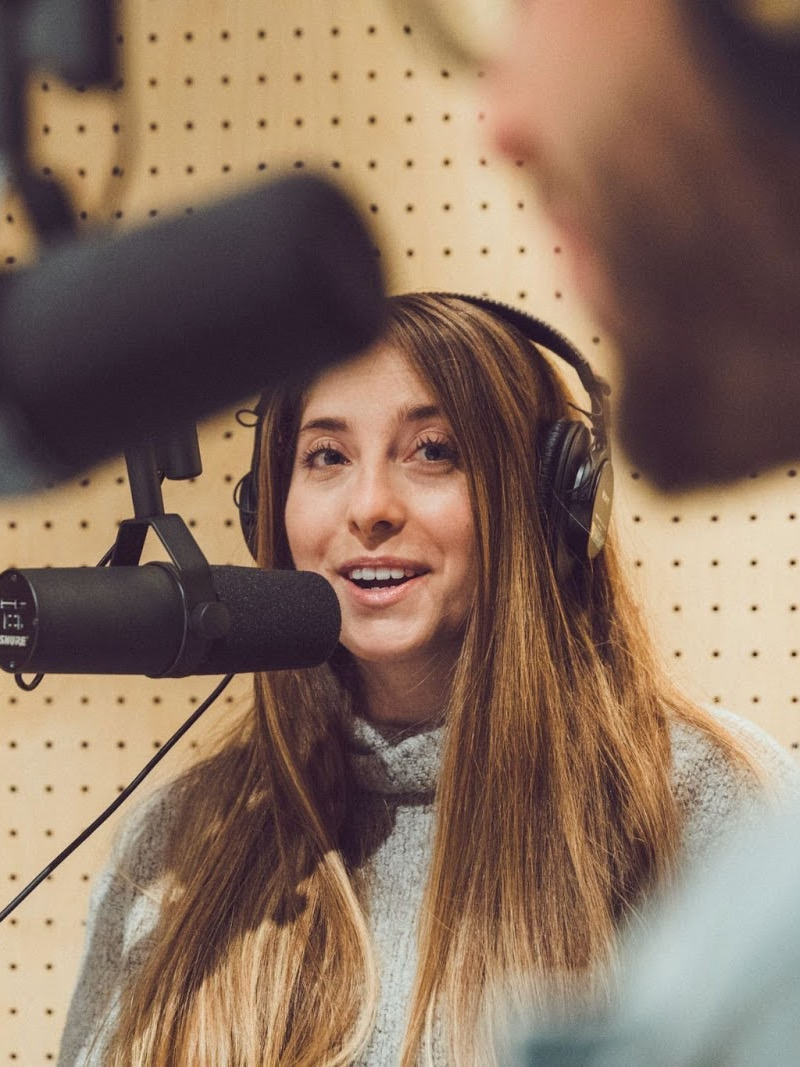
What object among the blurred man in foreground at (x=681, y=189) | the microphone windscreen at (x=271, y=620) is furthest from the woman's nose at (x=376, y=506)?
the blurred man in foreground at (x=681, y=189)

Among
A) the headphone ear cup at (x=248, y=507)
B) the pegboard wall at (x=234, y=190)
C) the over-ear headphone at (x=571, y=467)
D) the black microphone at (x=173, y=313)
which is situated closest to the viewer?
the black microphone at (x=173, y=313)

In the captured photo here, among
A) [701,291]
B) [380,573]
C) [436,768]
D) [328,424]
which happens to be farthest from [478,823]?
[701,291]

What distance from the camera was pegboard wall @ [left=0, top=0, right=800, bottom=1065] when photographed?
1.32 feet

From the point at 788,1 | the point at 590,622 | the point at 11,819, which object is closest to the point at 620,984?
the point at 590,622

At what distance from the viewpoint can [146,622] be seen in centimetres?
44

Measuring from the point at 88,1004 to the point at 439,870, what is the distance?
1.05 ft

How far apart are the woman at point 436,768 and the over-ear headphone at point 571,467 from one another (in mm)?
30

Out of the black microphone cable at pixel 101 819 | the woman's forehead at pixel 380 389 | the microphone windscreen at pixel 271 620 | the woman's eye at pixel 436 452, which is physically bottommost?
the black microphone cable at pixel 101 819

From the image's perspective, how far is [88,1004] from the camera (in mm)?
933

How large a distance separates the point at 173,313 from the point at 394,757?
2.24 ft

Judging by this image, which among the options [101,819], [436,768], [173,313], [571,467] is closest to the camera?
[173,313]

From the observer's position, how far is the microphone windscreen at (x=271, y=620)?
0.48 m

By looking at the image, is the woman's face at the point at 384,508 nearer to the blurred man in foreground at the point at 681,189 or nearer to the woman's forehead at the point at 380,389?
the woman's forehead at the point at 380,389

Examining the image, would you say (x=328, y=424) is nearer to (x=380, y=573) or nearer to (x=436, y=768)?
(x=380, y=573)
